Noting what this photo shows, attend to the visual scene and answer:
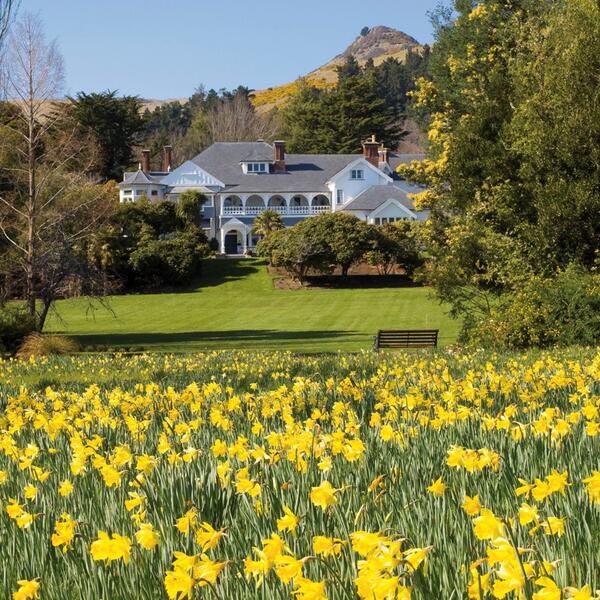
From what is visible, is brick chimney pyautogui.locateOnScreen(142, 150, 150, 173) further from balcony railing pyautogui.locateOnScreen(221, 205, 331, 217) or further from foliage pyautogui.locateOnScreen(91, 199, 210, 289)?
foliage pyautogui.locateOnScreen(91, 199, 210, 289)

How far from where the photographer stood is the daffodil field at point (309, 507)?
8.48 ft

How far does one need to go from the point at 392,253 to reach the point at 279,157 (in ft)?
93.2

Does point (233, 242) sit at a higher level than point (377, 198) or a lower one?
lower

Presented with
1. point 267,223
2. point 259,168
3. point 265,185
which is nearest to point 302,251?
point 267,223

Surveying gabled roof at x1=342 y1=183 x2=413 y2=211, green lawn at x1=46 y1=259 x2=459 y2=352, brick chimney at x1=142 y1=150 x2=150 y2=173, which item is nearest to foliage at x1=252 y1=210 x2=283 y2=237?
green lawn at x1=46 y1=259 x2=459 y2=352

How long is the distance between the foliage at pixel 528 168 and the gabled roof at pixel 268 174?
175ft

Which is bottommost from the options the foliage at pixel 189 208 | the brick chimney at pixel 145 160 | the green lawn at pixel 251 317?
the green lawn at pixel 251 317

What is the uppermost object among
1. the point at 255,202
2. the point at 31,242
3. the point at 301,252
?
the point at 255,202

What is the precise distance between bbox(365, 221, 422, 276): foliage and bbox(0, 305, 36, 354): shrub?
1385 inches

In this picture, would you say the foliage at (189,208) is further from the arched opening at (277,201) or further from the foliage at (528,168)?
the foliage at (528,168)

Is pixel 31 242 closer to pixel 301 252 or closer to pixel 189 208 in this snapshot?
pixel 301 252

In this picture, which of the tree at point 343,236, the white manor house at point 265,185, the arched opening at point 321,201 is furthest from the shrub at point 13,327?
the arched opening at point 321,201

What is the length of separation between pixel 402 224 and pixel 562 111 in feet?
133

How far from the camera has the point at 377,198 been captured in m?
78.0
